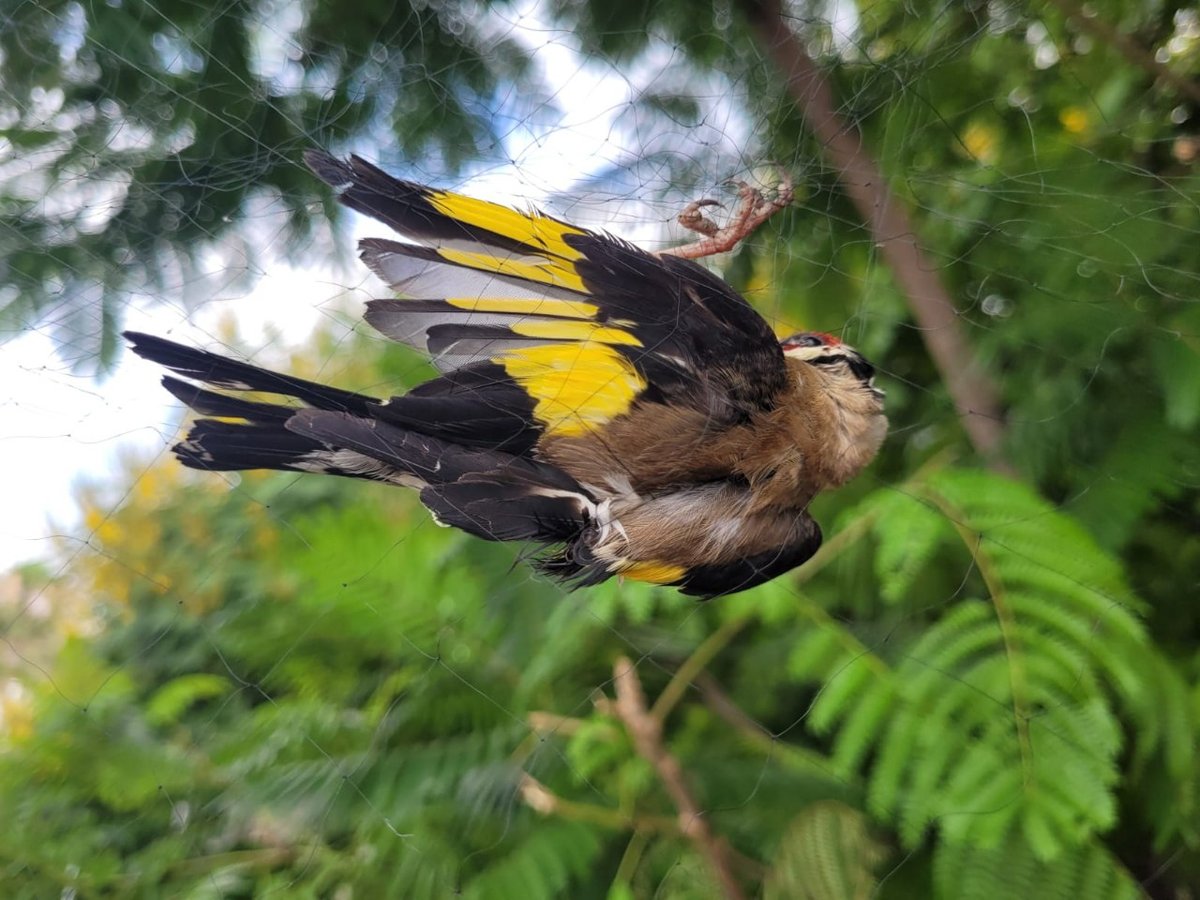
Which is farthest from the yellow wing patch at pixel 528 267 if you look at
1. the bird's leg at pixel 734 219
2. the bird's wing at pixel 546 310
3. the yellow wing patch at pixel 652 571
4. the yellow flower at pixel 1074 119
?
the yellow flower at pixel 1074 119

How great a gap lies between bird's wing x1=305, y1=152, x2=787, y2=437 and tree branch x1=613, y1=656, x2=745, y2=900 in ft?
1.96

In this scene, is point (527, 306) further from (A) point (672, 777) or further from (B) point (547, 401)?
(A) point (672, 777)

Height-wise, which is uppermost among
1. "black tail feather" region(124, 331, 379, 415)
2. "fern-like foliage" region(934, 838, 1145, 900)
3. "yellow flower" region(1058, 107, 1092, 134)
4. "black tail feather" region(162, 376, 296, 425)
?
"yellow flower" region(1058, 107, 1092, 134)

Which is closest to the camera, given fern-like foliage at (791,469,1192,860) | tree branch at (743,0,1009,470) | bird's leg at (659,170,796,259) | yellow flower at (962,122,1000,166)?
bird's leg at (659,170,796,259)

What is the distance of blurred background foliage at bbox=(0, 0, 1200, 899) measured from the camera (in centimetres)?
79

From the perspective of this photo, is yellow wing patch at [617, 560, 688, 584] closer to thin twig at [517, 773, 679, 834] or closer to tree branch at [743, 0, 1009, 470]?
tree branch at [743, 0, 1009, 470]

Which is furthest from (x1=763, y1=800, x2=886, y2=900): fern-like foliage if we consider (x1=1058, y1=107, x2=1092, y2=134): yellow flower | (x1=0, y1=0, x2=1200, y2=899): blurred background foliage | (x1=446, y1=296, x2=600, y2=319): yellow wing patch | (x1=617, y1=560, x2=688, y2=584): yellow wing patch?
(x1=1058, y1=107, x2=1092, y2=134): yellow flower

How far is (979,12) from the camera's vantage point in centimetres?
82

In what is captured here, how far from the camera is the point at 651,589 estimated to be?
111 centimetres

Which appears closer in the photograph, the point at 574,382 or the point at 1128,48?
the point at 574,382

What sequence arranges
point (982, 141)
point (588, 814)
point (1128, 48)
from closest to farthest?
point (1128, 48), point (982, 141), point (588, 814)

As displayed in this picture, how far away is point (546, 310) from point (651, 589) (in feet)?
1.98

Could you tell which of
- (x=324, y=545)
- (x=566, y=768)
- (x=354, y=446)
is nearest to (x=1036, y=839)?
(x=566, y=768)

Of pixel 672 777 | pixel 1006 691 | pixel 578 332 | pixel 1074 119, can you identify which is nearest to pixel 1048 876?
pixel 1006 691
